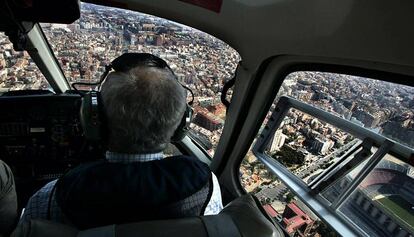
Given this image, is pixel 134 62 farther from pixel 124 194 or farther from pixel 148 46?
pixel 148 46

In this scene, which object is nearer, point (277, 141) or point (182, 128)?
point (182, 128)

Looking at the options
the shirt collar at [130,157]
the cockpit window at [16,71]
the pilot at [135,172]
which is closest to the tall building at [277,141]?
the pilot at [135,172]

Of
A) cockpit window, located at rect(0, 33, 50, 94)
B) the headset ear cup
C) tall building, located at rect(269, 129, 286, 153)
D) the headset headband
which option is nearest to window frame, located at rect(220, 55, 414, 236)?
tall building, located at rect(269, 129, 286, 153)

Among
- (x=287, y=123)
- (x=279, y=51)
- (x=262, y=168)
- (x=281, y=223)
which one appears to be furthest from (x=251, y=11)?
(x=281, y=223)

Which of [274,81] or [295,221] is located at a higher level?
[274,81]

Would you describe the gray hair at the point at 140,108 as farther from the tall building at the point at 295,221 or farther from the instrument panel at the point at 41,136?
the instrument panel at the point at 41,136

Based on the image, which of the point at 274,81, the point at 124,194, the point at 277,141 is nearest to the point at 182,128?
the point at 124,194
